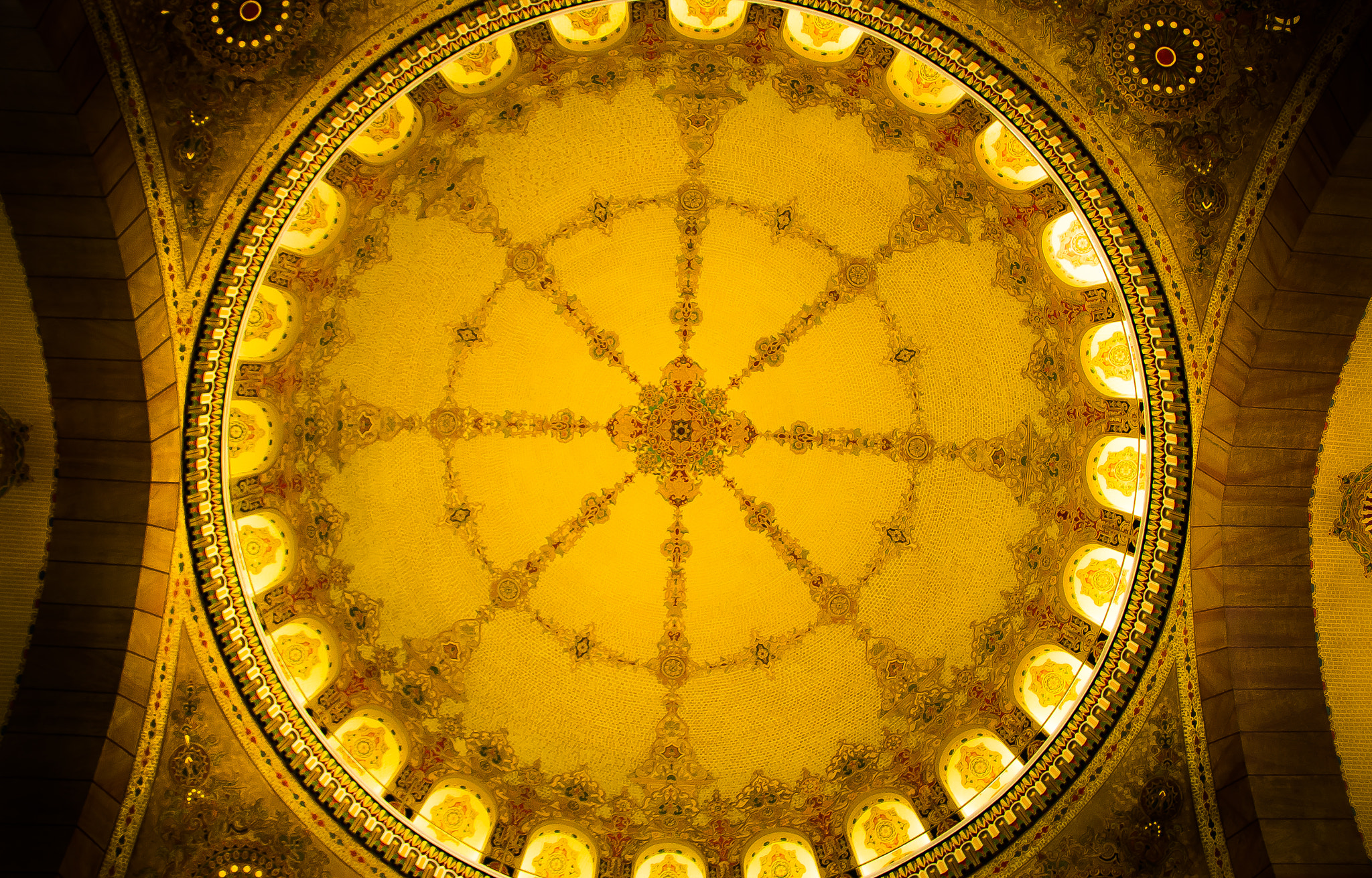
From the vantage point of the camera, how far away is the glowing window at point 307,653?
32.2 ft

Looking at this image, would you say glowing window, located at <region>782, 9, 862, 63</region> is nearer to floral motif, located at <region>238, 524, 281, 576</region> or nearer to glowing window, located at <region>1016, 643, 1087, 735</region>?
glowing window, located at <region>1016, 643, 1087, 735</region>

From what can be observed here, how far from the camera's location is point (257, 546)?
991cm

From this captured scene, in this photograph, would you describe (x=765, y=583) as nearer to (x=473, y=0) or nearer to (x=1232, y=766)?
(x=1232, y=766)

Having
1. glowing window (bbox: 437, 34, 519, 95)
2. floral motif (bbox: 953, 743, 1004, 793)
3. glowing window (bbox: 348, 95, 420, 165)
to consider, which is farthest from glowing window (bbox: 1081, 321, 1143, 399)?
glowing window (bbox: 348, 95, 420, 165)

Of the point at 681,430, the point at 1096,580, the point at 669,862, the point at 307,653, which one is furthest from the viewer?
the point at 681,430

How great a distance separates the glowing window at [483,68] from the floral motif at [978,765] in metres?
8.91

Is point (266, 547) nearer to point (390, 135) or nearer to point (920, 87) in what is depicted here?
point (390, 135)

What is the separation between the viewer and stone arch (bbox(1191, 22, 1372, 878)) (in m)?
7.91

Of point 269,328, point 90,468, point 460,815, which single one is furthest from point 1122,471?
point 90,468

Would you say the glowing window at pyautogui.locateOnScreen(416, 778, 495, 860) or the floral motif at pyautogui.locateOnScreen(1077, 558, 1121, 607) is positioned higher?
the floral motif at pyautogui.locateOnScreen(1077, 558, 1121, 607)

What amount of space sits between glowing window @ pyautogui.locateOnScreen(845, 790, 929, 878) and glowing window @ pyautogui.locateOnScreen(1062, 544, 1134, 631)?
2.91 metres

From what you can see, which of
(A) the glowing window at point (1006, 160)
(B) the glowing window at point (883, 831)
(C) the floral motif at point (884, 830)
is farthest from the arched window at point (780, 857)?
(A) the glowing window at point (1006, 160)

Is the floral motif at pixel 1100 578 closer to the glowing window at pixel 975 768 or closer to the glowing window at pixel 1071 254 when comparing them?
the glowing window at pixel 975 768

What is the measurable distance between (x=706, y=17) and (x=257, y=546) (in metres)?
7.31
